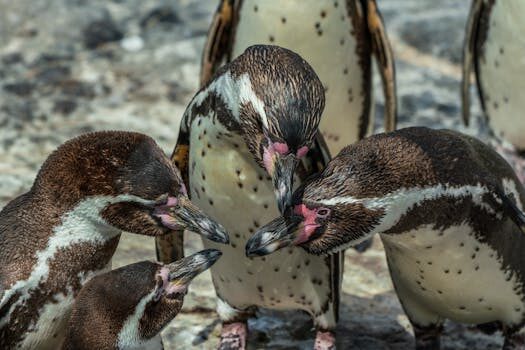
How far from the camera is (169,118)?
274 inches

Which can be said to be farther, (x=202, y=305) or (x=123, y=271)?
(x=202, y=305)

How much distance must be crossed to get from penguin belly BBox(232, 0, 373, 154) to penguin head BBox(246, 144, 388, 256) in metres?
1.54

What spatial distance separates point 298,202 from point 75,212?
73 cm

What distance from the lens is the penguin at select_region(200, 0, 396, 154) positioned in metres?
5.11

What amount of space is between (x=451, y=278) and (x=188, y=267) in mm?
889

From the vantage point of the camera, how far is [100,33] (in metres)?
7.99

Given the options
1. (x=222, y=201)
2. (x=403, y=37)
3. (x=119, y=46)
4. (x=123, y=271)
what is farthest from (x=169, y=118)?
(x=123, y=271)

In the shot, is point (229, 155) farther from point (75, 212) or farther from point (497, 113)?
point (497, 113)

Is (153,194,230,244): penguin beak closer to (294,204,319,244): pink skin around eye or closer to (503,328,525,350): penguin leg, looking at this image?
(294,204,319,244): pink skin around eye

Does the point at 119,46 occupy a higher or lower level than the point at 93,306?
lower

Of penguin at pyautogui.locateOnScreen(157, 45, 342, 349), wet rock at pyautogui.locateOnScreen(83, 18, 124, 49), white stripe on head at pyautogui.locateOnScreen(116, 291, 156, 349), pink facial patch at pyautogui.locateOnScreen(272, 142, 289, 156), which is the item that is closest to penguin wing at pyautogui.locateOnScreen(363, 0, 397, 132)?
penguin at pyautogui.locateOnScreen(157, 45, 342, 349)

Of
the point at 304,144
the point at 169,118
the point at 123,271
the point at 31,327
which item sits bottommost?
the point at 169,118

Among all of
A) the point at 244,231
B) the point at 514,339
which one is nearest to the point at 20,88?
the point at 244,231

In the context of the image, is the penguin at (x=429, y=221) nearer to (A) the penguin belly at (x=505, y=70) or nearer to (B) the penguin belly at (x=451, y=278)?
(B) the penguin belly at (x=451, y=278)
